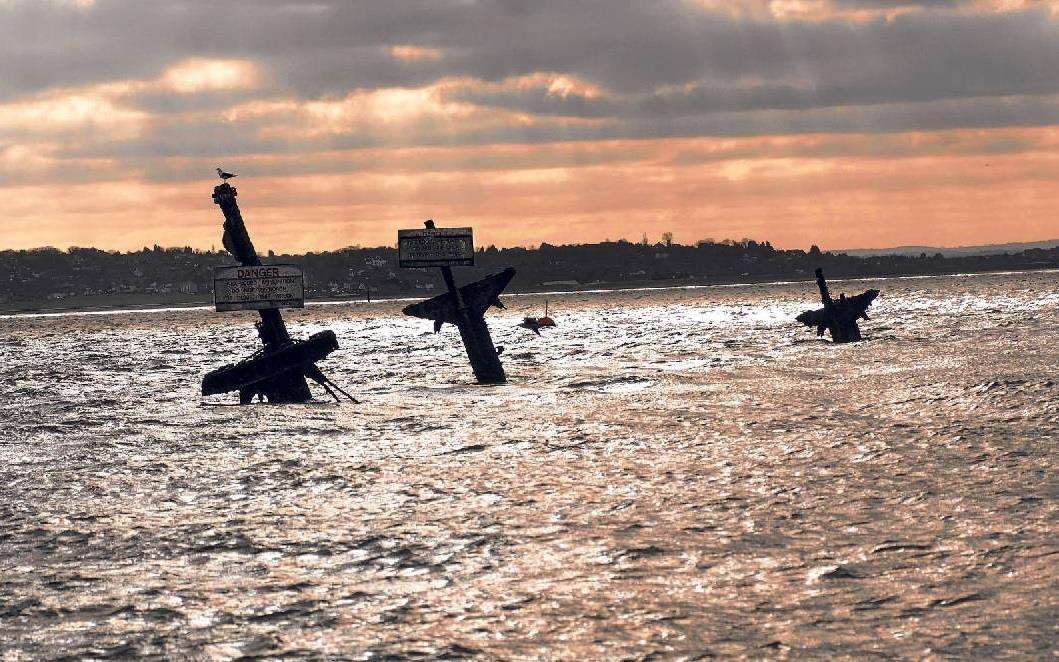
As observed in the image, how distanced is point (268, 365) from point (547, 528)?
14.0 metres

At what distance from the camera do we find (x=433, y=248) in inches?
1054

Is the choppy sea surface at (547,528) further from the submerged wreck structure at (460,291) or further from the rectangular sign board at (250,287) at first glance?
the submerged wreck structure at (460,291)

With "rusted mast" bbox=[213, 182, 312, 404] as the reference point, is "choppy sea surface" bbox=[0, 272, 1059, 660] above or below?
below

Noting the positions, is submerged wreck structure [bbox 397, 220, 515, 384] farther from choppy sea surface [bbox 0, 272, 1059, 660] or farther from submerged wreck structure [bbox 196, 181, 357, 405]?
choppy sea surface [bbox 0, 272, 1059, 660]

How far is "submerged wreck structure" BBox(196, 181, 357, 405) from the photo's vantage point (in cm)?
2277

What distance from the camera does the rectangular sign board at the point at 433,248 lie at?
2672cm

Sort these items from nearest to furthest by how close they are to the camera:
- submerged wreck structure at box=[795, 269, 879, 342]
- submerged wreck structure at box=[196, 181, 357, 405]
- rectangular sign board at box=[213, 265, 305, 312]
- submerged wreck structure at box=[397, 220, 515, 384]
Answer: submerged wreck structure at box=[196, 181, 357, 405] < rectangular sign board at box=[213, 265, 305, 312] < submerged wreck structure at box=[397, 220, 515, 384] < submerged wreck structure at box=[795, 269, 879, 342]

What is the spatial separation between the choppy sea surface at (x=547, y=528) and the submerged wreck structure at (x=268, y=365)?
48.7 inches

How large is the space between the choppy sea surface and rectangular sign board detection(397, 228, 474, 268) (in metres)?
5.50

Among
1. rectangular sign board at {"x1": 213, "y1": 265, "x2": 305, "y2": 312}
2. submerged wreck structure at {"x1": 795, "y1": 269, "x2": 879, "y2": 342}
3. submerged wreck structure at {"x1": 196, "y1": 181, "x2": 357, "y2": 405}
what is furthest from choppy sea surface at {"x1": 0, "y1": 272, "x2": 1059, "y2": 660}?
submerged wreck structure at {"x1": 795, "y1": 269, "x2": 879, "y2": 342}

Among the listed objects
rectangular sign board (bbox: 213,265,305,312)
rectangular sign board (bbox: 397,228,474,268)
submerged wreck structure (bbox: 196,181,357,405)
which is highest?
rectangular sign board (bbox: 397,228,474,268)

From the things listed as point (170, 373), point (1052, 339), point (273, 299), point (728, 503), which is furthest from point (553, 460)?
point (1052, 339)

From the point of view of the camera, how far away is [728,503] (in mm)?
10922

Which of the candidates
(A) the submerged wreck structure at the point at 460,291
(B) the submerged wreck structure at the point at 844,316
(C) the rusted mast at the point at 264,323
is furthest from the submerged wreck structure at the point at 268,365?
(B) the submerged wreck structure at the point at 844,316
